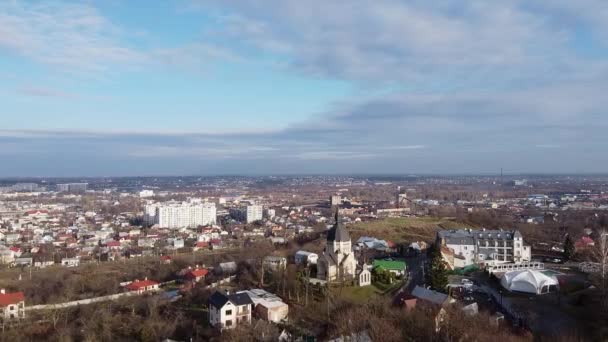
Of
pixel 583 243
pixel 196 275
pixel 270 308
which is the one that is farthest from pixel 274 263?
pixel 583 243

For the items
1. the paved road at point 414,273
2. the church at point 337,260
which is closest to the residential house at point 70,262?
the church at point 337,260

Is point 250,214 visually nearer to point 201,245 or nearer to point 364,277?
point 201,245

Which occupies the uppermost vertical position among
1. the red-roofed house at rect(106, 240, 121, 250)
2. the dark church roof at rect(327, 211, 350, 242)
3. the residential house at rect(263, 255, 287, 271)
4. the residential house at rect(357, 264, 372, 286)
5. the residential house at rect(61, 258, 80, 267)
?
the dark church roof at rect(327, 211, 350, 242)

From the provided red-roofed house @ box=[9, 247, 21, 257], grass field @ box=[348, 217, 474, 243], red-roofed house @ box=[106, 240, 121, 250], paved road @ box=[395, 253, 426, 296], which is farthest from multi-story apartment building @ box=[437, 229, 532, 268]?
red-roofed house @ box=[9, 247, 21, 257]

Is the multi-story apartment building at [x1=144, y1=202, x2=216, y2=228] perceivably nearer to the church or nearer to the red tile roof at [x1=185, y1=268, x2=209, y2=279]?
the red tile roof at [x1=185, y1=268, x2=209, y2=279]

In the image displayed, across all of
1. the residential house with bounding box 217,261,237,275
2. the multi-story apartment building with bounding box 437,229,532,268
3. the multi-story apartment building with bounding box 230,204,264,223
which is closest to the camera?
the residential house with bounding box 217,261,237,275

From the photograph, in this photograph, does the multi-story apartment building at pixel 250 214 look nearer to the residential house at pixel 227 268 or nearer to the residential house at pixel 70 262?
the residential house at pixel 70 262
